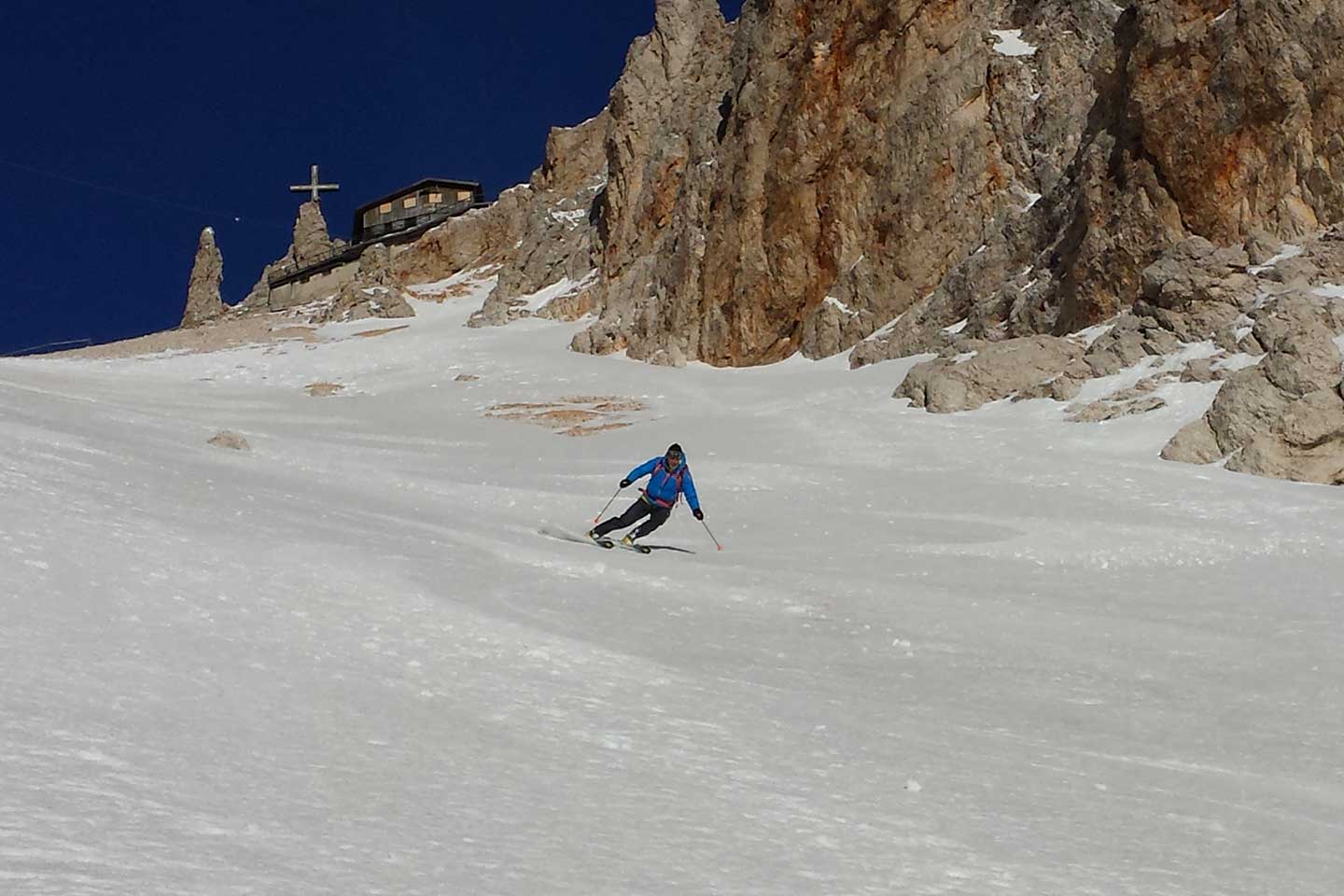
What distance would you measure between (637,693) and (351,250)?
10225 cm

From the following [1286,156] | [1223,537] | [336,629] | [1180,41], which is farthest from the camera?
[1180,41]

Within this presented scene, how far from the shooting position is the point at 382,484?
20.3 meters

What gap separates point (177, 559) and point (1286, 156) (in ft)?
115

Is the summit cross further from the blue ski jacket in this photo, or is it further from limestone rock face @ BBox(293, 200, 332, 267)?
the blue ski jacket

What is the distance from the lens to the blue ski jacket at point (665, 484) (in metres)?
16.8

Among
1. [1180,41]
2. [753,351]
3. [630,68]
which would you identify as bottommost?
[753,351]

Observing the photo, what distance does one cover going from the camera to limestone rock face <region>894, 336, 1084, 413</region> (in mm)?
33219

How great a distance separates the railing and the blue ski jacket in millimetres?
88440

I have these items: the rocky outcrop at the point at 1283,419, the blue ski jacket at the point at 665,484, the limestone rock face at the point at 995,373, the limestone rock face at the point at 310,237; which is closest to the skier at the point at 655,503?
the blue ski jacket at the point at 665,484

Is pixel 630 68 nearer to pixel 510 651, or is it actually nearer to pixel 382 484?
pixel 382 484

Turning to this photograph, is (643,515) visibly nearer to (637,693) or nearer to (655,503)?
(655,503)

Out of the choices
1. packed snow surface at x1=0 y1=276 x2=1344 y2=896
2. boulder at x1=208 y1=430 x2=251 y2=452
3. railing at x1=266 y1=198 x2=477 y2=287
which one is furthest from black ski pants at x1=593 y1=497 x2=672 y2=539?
railing at x1=266 y1=198 x2=477 y2=287

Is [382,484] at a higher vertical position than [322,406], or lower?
lower

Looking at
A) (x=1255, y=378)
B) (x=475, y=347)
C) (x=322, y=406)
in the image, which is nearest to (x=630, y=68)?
(x=475, y=347)
